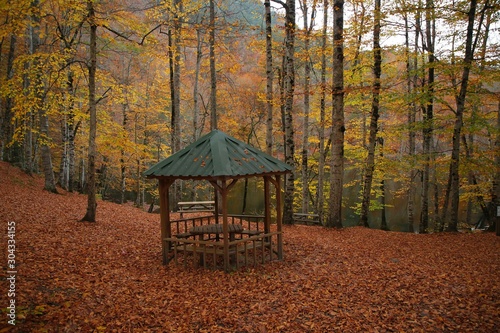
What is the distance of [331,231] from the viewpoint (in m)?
12.0

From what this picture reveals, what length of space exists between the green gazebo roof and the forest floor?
2525 mm

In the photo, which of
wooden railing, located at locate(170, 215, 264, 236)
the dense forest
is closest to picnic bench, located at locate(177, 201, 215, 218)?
wooden railing, located at locate(170, 215, 264, 236)

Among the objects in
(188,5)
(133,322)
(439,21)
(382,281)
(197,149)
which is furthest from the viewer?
(188,5)

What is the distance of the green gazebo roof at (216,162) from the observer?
741 cm

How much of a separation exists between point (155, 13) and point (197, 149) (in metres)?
9.61

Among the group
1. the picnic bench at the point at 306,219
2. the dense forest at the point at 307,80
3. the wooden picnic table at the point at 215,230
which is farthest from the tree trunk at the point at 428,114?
the wooden picnic table at the point at 215,230

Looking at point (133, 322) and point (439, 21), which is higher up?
point (439, 21)

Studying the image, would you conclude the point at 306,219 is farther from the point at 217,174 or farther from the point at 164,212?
the point at 217,174

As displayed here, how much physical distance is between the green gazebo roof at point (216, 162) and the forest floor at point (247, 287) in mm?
2525

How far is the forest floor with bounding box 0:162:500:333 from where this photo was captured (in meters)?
5.06

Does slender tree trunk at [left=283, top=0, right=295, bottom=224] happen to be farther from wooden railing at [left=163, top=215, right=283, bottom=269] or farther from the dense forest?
wooden railing at [left=163, top=215, right=283, bottom=269]


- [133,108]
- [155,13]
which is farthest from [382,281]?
[133,108]

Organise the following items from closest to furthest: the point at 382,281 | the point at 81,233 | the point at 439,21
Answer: the point at 382,281 → the point at 81,233 → the point at 439,21

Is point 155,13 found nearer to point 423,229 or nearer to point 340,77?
point 340,77
